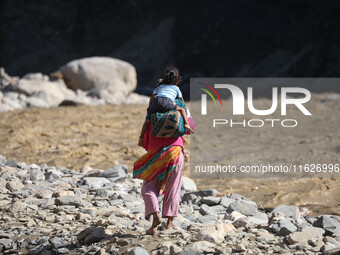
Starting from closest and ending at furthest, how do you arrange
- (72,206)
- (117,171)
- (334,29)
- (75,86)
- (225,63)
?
(72,206) < (117,171) < (75,86) < (334,29) < (225,63)

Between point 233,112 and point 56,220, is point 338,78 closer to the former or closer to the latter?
point 233,112

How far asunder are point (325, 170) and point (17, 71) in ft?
85.6

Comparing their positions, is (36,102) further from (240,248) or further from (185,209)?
(240,248)

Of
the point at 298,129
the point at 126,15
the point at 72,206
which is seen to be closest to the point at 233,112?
the point at 298,129

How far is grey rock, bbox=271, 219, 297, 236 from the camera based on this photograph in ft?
11.7

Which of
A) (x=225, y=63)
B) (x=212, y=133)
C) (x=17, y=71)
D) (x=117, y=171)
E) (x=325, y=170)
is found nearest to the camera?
(x=117, y=171)

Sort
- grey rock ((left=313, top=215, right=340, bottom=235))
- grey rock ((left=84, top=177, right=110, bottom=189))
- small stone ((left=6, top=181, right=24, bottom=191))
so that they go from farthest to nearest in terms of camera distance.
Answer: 1. grey rock ((left=84, top=177, right=110, bottom=189))
2. small stone ((left=6, top=181, right=24, bottom=191))
3. grey rock ((left=313, top=215, right=340, bottom=235))

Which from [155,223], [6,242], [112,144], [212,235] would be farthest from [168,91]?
[112,144]

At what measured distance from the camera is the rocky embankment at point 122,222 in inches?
123

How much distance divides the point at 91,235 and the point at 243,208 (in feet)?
5.54

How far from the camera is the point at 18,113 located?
12617mm

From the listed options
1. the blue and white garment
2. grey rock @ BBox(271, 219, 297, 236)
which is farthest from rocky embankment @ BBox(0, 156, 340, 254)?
the blue and white garment

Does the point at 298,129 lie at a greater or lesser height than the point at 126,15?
lesser

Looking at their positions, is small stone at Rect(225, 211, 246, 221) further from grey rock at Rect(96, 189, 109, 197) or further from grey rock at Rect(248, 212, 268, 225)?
grey rock at Rect(96, 189, 109, 197)
